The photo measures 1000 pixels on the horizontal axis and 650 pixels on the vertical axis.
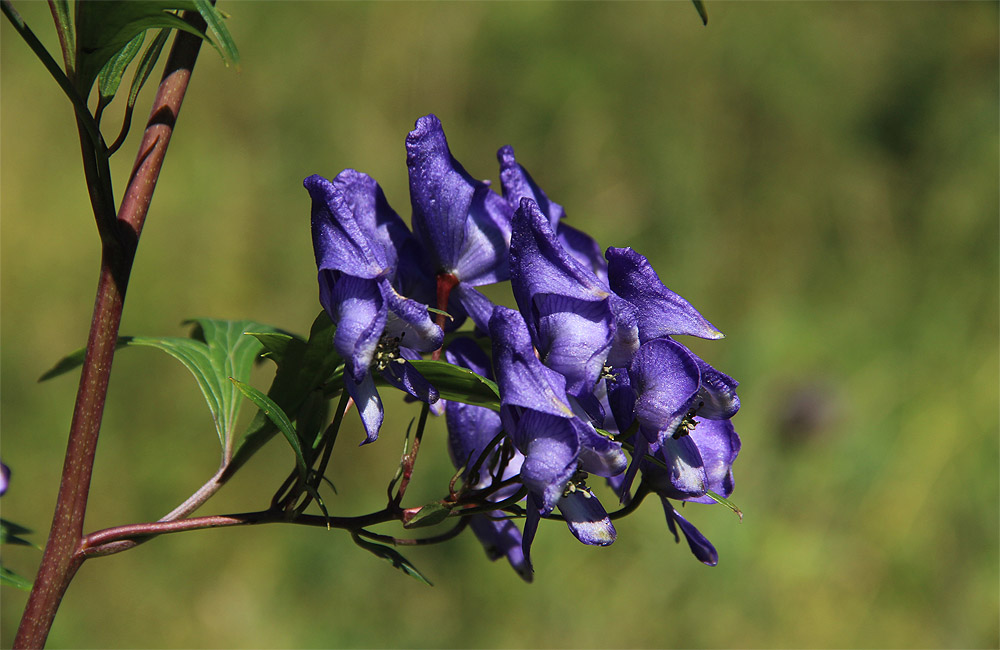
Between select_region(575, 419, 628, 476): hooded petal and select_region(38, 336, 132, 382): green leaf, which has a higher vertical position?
select_region(575, 419, 628, 476): hooded petal

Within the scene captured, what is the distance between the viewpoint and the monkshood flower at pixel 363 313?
54 centimetres

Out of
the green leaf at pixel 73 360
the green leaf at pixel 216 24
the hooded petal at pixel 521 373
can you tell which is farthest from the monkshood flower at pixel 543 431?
the green leaf at pixel 73 360

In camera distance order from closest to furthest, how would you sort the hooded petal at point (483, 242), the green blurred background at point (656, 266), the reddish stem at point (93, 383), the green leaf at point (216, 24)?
the green leaf at point (216, 24) → the reddish stem at point (93, 383) → the hooded petal at point (483, 242) → the green blurred background at point (656, 266)

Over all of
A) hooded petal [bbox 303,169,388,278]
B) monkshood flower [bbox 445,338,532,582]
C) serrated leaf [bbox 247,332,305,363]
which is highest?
hooded petal [bbox 303,169,388,278]

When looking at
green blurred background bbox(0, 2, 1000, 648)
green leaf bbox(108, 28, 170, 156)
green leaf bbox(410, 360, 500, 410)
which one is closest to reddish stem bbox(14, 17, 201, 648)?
green leaf bbox(108, 28, 170, 156)

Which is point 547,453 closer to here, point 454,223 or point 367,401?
point 367,401

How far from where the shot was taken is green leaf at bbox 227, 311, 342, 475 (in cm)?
62

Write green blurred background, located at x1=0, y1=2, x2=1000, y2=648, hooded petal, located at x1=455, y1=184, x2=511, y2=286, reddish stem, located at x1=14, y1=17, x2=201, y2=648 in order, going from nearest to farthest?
reddish stem, located at x1=14, y1=17, x2=201, y2=648, hooded petal, located at x1=455, y1=184, x2=511, y2=286, green blurred background, located at x1=0, y1=2, x2=1000, y2=648

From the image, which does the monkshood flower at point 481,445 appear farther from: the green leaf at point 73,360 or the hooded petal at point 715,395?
the green leaf at point 73,360

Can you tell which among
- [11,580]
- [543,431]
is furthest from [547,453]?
[11,580]

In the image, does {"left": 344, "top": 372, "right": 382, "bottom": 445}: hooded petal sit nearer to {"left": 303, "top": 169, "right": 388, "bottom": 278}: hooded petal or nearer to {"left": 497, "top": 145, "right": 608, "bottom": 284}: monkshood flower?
{"left": 303, "top": 169, "right": 388, "bottom": 278}: hooded petal

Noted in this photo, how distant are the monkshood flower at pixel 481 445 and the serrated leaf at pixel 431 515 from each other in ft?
0.14

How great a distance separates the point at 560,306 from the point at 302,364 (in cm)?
20

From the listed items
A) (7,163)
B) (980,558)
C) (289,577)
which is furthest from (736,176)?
(7,163)
